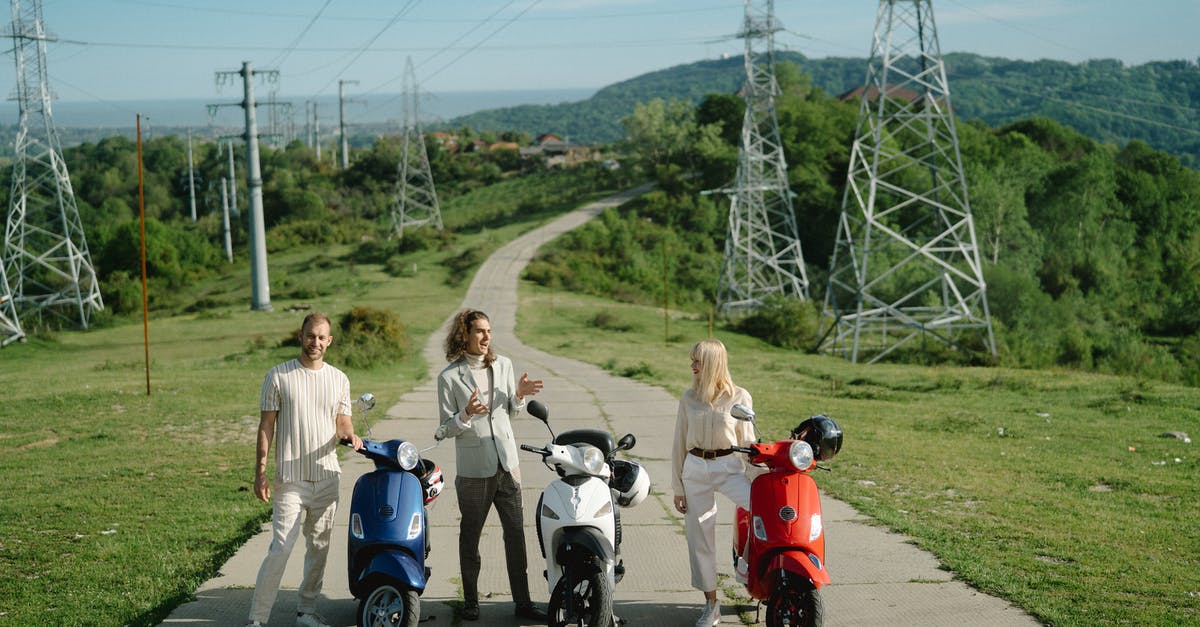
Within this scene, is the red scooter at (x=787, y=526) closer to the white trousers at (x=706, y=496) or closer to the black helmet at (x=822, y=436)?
the black helmet at (x=822, y=436)

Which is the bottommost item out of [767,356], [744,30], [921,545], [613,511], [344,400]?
[767,356]

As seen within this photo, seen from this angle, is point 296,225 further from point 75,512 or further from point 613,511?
point 613,511

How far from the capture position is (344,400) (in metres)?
6.05

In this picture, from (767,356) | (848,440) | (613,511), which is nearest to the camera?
(613,511)

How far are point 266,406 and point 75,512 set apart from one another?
440 centimetres

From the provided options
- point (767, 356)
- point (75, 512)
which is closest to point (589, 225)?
point (767, 356)

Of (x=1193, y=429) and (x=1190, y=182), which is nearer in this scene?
(x=1193, y=429)

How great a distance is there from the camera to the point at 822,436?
19.0 feet

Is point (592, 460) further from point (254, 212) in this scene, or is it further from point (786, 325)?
point (254, 212)

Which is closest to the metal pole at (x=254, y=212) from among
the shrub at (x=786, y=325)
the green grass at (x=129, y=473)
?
the green grass at (x=129, y=473)

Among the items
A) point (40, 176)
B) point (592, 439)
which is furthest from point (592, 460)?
point (40, 176)

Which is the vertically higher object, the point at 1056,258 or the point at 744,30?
the point at 744,30

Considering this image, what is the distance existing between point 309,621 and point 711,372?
8.68ft

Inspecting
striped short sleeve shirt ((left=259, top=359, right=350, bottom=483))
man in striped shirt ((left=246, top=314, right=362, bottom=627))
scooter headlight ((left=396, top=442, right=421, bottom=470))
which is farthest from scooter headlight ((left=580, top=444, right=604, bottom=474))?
striped short sleeve shirt ((left=259, top=359, right=350, bottom=483))
